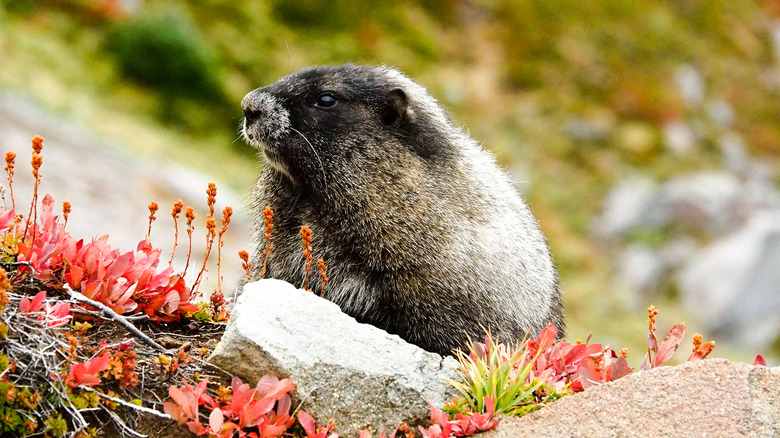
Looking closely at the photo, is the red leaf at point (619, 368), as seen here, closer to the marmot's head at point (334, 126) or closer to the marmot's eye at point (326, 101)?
the marmot's head at point (334, 126)

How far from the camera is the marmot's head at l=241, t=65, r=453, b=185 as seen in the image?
21.3 ft

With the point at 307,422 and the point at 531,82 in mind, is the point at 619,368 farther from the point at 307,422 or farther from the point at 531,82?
the point at 531,82

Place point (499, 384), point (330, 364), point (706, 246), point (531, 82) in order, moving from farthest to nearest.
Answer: point (531, 82) → point (706, 246) → point (499, 384) → point (330, 364)

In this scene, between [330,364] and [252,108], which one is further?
[252,108]

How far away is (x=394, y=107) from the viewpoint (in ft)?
21.9

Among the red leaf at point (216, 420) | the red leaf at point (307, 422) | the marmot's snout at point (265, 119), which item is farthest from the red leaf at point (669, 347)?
the marmot's snout at point (265, 119)

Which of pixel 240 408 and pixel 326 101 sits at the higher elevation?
pixel 326 101

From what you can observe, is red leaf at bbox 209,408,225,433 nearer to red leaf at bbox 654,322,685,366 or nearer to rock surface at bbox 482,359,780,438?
rock surface at bbox 482,359,780,438

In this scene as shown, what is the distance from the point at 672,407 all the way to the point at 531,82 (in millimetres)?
23936

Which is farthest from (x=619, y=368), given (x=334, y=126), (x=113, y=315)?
(x=113, y=315)

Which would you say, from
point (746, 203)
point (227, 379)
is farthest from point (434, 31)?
point (227, 379)

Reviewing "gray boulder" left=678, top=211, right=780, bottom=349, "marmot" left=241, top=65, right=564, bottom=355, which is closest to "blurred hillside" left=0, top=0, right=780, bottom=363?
"gray boulder" left=678, top=211, right=780, bottom=349

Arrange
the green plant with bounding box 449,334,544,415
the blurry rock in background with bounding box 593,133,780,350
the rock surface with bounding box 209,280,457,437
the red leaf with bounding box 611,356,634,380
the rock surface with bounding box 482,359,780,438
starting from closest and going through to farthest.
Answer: the rock surface with bounding box 482,359,780,438 → the rock surface with bounding box 209,280,457,437 → the green plant with bounding box 449,334,544,415 → the red leaf with bounding box 611,356,634,380 → the blurry rock in background with bounding box 593,133,780,350

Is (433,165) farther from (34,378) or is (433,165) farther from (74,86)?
(74,86)
